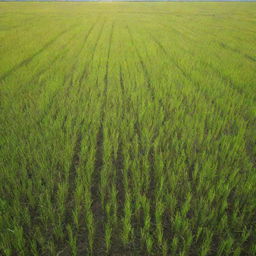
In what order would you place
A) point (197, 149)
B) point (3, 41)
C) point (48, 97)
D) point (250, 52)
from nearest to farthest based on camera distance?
point (197, 149)
point (48, 97)
point (250, 52)
point (3, 41)

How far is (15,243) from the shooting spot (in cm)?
173

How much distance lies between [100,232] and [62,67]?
5820 mm

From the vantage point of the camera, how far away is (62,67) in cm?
669

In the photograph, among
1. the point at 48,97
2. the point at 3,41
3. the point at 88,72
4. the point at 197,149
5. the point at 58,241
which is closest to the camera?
the point at 58,241

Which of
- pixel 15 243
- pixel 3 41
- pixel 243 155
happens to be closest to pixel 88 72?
pixel 243 155

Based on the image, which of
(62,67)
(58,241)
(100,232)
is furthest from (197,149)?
(62,67)

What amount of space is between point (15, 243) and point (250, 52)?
10034 millimetres

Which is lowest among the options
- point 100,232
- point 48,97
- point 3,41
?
point 100,232

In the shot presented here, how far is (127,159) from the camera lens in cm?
257

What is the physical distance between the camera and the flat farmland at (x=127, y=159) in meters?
1.84

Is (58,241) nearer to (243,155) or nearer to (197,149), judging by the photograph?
(197,149)

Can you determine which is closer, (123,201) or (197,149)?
(123,201)

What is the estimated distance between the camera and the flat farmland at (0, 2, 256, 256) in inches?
72.6

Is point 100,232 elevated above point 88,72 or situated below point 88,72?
below
